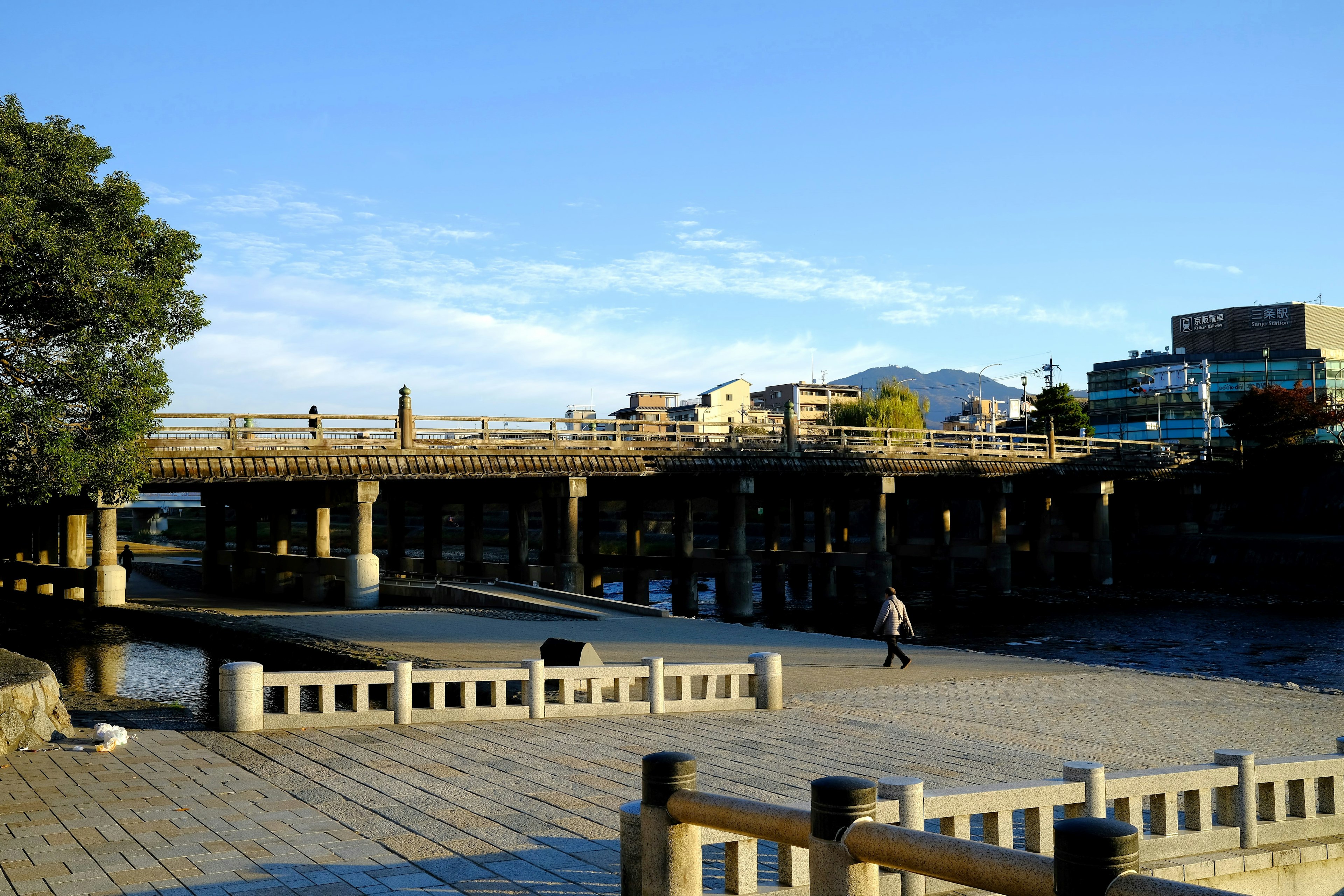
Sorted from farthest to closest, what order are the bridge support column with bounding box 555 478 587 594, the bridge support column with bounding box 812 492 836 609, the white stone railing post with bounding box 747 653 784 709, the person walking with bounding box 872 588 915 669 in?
the bridge support column with bounding box 812 492 836 609 < the bridge support column with bounding box 555 478 587 594 < the person walking with bounding box 872 588 915 669 < the white stone railing post with bounding box 747 653 784 709

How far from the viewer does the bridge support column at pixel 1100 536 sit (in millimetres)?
56625

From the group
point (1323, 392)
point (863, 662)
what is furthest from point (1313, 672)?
point (1323, 392)

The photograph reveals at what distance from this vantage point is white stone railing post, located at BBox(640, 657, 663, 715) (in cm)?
1471

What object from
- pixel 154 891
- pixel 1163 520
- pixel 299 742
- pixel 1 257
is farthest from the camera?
pixel 1163 520

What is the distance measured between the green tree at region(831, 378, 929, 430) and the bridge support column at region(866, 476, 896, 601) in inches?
1908

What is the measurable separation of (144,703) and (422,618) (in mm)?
10622

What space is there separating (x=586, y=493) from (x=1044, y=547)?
28.7 m

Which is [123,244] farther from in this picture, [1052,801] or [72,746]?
[1052,801]

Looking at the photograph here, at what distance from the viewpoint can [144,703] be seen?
1762 centimetres

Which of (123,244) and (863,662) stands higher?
(123,244)

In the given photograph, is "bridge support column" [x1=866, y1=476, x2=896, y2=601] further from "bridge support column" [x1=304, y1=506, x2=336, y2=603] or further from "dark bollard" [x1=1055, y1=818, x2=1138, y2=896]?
"dark bollard" [x1=1055, y1=818, x2=1138, y2=896]

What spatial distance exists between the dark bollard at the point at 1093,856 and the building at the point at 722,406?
498 ft

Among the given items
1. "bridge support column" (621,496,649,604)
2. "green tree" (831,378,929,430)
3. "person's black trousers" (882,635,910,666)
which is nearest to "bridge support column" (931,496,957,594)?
"bridge support column" (621,496,649,604)

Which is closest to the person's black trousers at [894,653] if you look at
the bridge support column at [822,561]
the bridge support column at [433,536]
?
the bridge support column at [433,536]
